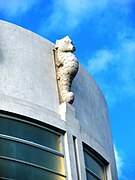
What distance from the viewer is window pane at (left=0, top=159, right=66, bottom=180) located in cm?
1758

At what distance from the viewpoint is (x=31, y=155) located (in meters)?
18.4

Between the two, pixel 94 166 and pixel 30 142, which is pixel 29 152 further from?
pixel 94 166

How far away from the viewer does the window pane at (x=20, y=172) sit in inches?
692

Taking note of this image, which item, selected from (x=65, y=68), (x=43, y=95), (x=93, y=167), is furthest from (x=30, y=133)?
(x=93, y=167)

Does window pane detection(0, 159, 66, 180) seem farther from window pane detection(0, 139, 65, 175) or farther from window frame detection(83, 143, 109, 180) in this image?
window frame detection(83, 143, 109, 180)

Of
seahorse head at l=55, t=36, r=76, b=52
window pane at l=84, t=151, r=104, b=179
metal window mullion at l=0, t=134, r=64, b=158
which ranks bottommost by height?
metal window mullion at l=0, t=134, r=64, b=158

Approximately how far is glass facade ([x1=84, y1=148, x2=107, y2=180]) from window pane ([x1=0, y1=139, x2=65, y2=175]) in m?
1.57

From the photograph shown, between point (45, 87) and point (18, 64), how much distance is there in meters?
1.17

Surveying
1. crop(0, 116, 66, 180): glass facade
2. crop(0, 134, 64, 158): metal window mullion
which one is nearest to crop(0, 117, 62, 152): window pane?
crop(0, 116, 66, 180): glass facade

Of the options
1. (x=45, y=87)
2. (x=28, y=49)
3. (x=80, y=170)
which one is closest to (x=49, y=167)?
(x=80, y=170)

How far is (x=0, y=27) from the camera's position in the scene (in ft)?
66.4

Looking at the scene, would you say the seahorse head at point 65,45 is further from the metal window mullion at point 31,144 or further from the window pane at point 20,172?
the window pane at point 20,172

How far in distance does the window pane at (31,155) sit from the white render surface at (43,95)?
0.35m

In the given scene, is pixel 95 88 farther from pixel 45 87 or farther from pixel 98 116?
pixel 45 87
